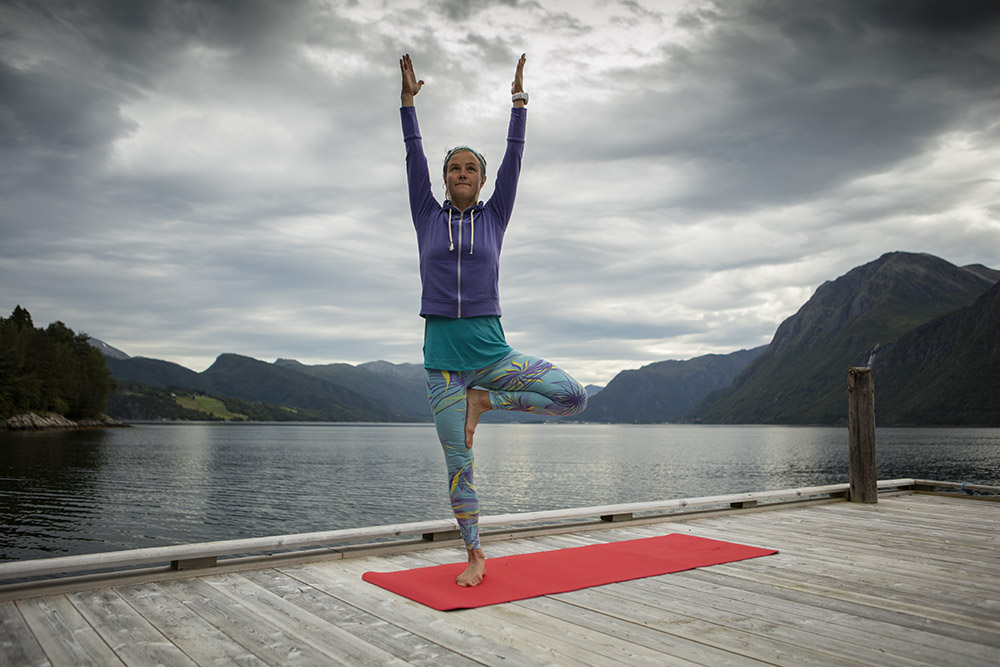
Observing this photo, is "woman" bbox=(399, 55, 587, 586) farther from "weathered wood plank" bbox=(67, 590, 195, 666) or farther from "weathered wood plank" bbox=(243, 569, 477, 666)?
"weathered wood plank" bbox=(67, 590, 195, 666)

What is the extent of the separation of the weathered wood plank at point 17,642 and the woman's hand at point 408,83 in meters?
3.68

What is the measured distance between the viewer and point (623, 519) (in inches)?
273

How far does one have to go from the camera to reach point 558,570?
4488mm

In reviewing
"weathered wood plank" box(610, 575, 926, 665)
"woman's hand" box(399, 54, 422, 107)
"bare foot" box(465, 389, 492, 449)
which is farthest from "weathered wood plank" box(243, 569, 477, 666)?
"woman's hand" box(399, 54, 422, 107)

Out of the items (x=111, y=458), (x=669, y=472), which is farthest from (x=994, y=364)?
(x=111, y=458)

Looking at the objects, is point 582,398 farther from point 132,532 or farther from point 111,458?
point 111,458

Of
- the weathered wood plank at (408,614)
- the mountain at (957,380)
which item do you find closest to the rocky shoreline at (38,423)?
the weathered wood plank at (408,614)

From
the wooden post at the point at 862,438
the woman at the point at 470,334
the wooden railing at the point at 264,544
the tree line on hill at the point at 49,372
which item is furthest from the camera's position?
the tree line on hill at the point at 49,372

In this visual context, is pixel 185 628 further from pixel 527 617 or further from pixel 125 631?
pixel 527 617

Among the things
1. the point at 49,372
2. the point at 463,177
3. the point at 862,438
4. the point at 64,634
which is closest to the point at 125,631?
the point at 64,634

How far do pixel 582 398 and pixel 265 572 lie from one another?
8.50 feet

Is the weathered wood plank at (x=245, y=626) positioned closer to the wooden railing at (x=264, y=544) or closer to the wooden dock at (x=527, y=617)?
the wooden dock at (x=527, y=617)

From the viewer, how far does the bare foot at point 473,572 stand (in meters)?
3.98

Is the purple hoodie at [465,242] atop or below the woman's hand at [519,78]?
below
